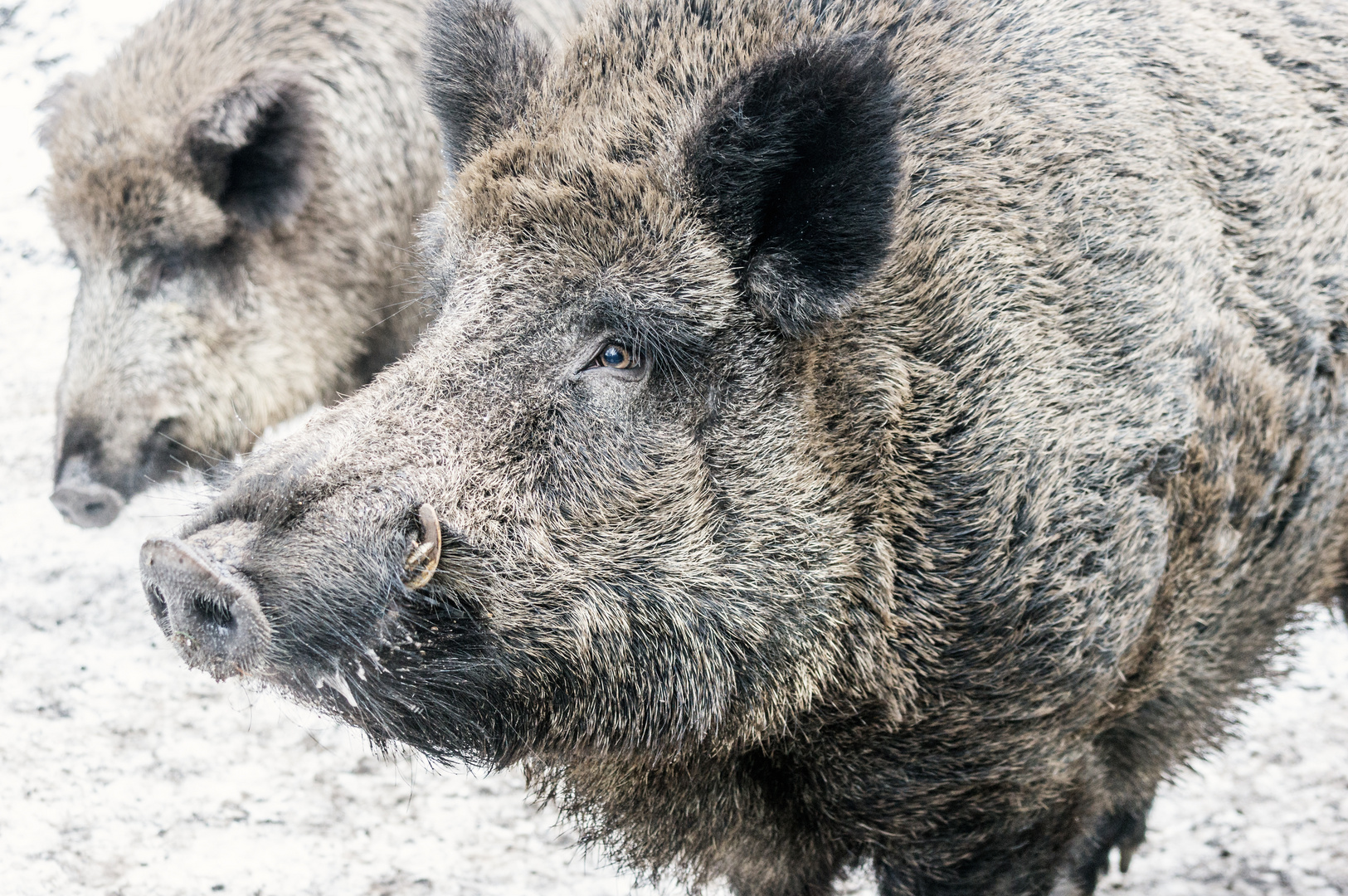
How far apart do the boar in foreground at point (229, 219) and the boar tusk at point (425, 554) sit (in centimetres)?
304

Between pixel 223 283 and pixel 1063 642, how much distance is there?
4.29 metres

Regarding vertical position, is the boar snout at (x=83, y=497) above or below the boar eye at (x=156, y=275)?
below

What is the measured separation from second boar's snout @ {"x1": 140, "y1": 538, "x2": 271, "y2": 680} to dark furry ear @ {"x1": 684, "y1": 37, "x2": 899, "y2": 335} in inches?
49.3

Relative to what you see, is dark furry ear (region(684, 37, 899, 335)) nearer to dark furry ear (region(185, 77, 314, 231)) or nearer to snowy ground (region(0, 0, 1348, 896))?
snowy ground (region(0, 0, 1348, 896))

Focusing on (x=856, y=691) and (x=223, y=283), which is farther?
(x=223, y=283)

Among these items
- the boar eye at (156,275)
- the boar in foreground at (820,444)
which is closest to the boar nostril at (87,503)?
Result: the boar eye at (156,275)

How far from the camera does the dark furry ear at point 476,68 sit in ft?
9.62

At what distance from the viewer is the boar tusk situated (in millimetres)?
2379

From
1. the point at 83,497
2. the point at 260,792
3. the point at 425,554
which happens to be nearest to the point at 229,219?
the point at 83,497

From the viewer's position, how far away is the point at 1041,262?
9.86 ft

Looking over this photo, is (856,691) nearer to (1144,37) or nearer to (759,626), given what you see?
(759,626)

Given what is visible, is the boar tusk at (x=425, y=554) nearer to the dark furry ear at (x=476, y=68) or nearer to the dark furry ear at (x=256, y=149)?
the dark furry ear at (x=476, y=68)

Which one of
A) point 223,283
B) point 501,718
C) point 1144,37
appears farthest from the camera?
point 223,283

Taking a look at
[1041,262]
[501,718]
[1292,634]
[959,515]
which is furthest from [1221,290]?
[501,718]
